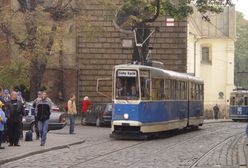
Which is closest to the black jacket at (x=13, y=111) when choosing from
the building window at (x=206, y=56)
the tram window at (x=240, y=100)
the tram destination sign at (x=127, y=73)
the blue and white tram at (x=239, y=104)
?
the tram destination sign at (x=127, y=73)

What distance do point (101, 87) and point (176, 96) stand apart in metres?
21.1

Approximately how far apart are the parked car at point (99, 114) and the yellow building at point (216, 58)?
107ft

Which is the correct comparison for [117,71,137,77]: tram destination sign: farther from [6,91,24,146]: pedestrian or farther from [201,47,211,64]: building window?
[201,47,211,64]: building window

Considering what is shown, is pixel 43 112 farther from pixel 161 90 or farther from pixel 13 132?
pixel 161 90

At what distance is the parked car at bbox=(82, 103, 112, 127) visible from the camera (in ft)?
122

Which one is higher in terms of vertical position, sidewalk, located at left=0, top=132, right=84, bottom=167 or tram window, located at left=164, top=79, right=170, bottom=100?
tram window, located at left=164, top=79, right=170, bottom=100

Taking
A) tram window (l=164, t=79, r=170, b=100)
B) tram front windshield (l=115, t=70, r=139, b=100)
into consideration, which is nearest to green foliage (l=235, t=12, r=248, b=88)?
tram window (l=164, t=79, r=170, b=100)

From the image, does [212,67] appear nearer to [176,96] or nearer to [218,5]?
[218,5]

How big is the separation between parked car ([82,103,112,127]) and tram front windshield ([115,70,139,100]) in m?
11.5

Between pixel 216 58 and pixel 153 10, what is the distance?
128 ft

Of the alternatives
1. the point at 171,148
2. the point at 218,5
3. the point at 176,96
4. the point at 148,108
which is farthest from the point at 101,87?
the point at 171,148

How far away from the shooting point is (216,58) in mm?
75500

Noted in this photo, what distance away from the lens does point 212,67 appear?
246ft

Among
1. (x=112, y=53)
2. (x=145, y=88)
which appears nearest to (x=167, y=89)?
(x=145, y=88)
